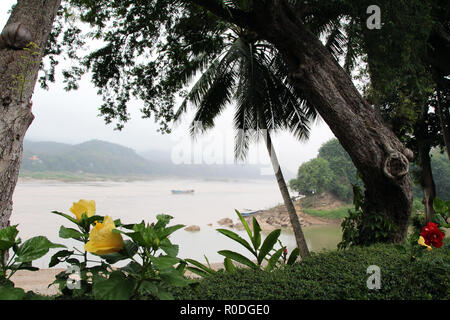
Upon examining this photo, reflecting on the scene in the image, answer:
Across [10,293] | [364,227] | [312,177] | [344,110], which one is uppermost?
[344,110]

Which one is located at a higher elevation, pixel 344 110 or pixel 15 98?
pixel 344 110

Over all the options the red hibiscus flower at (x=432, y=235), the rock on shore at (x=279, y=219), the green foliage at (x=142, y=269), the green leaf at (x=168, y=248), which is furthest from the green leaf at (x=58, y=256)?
the rock on shore at (x=279, y=219)

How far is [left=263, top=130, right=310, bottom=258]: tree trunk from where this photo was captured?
532 centimetres

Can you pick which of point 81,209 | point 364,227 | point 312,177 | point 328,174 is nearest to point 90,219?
point 81,209

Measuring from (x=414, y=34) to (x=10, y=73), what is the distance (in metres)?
4.16

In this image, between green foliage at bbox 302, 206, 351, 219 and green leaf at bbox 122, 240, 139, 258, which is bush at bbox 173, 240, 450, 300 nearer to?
green leaf at bbox 122, 240, 139, 258

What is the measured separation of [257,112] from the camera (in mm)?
6797

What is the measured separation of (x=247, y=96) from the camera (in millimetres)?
6281

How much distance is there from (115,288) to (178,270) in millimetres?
470

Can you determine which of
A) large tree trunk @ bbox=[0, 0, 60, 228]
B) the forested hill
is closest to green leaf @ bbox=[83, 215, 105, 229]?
large tree trunk @ bbox=[0, 0, 60, 228]

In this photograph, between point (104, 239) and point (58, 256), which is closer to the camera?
point (104, 239)

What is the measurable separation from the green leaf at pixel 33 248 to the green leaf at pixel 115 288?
0.24 metres

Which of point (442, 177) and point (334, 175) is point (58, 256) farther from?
point (442, 177)
